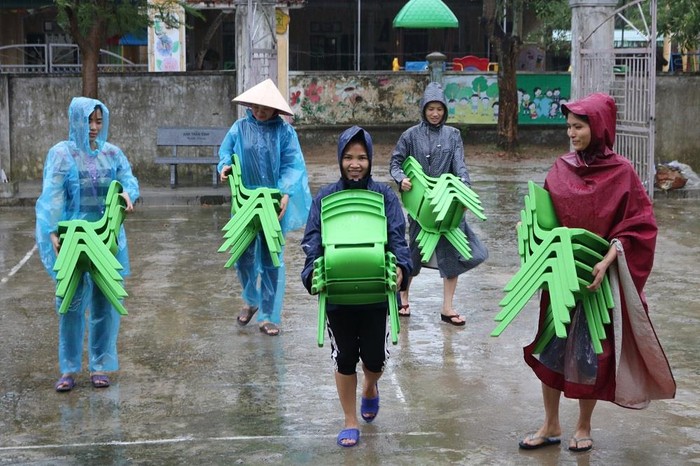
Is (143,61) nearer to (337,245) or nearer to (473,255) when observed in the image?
(473,255)

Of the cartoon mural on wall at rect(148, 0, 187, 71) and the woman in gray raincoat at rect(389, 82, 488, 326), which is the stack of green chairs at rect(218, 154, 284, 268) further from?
the cartoon mural on wall at rect(148, 0, 187, 71)

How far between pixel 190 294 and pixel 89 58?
716cm

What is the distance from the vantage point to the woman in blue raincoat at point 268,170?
7680mm

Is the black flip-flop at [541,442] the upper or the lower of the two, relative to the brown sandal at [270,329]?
lower

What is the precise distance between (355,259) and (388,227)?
0.34m

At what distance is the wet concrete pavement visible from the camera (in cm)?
545

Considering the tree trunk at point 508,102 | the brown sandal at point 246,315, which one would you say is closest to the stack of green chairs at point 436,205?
the brown sandal at point 246,315

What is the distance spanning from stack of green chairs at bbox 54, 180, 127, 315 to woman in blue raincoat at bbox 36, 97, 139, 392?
0.13 m

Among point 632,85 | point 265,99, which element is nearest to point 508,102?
point 632,85

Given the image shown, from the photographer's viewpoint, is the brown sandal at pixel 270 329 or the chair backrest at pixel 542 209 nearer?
the chair backrest at pixel 542 209

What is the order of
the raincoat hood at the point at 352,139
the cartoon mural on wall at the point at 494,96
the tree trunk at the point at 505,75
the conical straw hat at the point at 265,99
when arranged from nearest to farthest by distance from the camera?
the raincoat hood at the point at 352,139
the conical straw hat at the point at 265,99
the tree trunk at the point at 505,75
the cartoon mural on wall at the point at 494,96

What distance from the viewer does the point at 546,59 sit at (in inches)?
1179

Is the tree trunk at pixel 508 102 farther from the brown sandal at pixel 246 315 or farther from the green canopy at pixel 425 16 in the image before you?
the brown sandal at pixel 246 315

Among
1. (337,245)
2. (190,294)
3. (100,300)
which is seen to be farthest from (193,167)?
(337,245)
